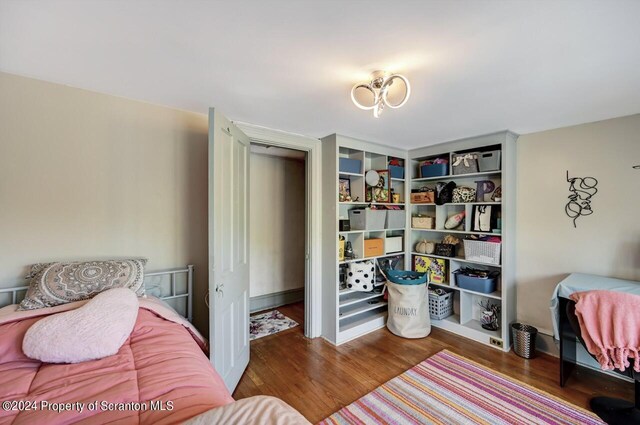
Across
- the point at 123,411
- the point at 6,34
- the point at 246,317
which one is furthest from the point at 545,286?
the point at 6,34

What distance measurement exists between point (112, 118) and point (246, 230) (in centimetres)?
129

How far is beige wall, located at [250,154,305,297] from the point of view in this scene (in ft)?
12.2

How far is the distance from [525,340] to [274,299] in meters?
2.97

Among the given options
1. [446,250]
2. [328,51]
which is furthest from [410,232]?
[328,51]

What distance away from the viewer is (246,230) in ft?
7.89

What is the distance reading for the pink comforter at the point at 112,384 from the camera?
0.88 metres

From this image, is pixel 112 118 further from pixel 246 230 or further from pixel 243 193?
pixel 246 230

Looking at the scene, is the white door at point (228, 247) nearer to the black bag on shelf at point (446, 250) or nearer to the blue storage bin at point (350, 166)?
the blue storage bin at point (350, 166)

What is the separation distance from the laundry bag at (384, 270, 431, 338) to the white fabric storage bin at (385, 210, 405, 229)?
659mm

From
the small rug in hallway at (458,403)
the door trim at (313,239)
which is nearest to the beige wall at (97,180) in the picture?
the door trim at (313,239)

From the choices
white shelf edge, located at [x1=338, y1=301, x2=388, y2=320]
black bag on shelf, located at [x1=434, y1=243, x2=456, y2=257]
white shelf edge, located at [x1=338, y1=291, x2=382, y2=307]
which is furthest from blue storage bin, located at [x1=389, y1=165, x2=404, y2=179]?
white shelf edge, located at [x1=338, y1=301, x2=388, y2=320]

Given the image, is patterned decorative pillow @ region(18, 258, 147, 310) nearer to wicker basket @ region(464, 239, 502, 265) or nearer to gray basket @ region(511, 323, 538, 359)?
wicker basket @ region(464, 239, 502, 265)

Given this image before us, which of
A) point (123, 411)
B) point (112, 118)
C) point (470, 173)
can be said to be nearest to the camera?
point (123, 411)

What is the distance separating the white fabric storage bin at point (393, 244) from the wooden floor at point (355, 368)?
981 mm
